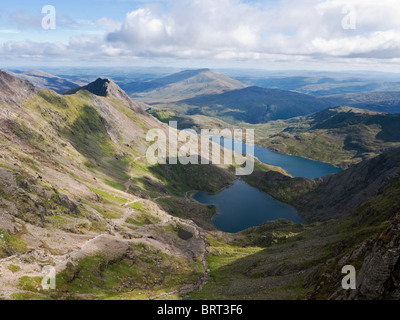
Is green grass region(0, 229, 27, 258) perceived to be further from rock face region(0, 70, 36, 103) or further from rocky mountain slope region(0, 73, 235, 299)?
rock face region(0, 70, 36, 103)

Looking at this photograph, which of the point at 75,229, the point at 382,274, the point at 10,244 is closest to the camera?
the point at 382,274

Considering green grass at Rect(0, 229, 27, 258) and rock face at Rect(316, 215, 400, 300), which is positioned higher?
rock face at Rect(316, 215, 400, 300)

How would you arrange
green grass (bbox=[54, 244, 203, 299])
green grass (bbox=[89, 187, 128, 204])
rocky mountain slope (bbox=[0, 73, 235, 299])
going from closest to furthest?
1. green grass (bbox=[54, 244, 203, 299])
2. rocky mountain slope (bbox=[0, 73, 235, 299])
3. green grass (bbox=[89, 187, 128, 204])

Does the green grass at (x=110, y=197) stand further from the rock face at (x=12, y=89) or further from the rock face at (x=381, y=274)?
the rock face at (x=381, y=274)

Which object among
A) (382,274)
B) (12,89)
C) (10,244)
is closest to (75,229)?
(10,244)

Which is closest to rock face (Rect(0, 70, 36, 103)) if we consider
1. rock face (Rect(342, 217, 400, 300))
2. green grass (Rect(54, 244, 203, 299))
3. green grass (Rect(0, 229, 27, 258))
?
green grass (Rect(0, 229, 27, 258))

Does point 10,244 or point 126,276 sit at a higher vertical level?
point 10,244

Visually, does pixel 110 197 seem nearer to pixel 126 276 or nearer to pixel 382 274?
pixel 126 276
